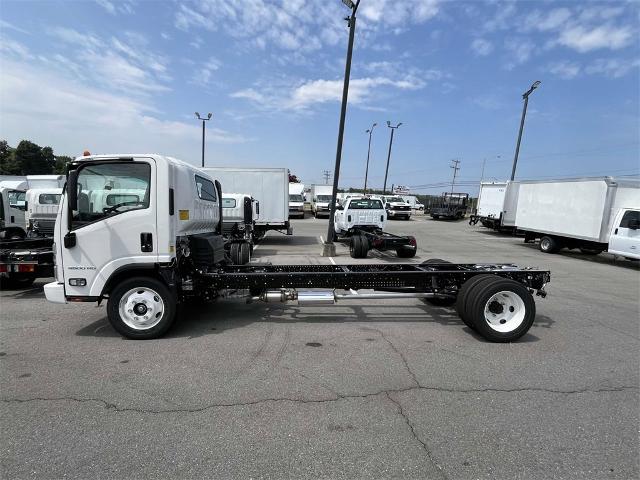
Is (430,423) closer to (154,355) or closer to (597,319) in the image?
(154,355)

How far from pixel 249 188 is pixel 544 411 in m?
15.0

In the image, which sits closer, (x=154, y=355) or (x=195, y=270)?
(x=154, y=355)

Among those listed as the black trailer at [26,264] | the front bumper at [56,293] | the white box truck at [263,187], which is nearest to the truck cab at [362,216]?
the white box truck at [263,187]

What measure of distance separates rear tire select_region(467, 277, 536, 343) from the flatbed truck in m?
0.01

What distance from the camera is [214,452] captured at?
2.86 meters

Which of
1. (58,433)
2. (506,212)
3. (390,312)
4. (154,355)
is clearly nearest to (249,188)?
(390,312)

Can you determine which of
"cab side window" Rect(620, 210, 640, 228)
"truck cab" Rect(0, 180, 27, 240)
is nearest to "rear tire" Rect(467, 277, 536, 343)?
"cab side window" Rect(620, 210, 640, 228)

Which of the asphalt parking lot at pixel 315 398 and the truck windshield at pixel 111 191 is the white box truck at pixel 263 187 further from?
the truck windshield at pixel 111 191

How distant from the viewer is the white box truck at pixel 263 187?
17094 millimetres

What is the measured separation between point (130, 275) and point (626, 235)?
1487 centimetres

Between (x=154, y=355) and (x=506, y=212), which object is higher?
(x=506, y=212)

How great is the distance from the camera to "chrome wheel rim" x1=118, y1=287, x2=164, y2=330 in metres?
5.09

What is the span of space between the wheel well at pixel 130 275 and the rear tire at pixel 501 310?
409 cm

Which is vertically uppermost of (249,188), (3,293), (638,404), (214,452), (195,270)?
(249,188)
